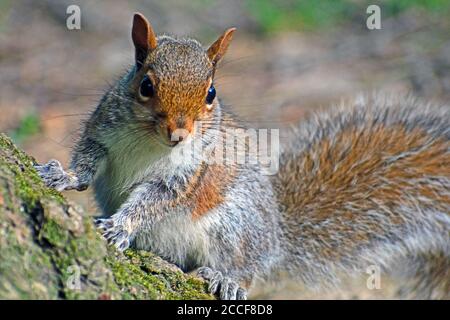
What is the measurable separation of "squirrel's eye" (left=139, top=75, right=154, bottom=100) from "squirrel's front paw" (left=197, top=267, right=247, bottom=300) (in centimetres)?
Answer: 55

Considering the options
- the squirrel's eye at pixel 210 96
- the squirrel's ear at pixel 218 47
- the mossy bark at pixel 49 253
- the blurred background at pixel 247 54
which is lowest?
the mossy bark at pixel 49 253

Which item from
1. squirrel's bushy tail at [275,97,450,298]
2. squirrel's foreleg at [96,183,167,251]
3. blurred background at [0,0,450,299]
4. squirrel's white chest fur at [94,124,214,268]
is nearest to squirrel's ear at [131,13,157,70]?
squirrel's white chest fur at [94,124,214,268]

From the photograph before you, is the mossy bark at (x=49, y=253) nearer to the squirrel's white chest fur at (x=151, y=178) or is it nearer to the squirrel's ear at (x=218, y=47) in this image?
the squirrel's white chest fur at (x=151, y=178)

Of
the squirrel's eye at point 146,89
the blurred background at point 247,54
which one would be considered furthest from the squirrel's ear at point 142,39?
the blurred background at point 247,54

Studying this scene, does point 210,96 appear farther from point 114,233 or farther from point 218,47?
point 114,233

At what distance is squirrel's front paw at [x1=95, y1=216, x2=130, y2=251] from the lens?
6.56ft

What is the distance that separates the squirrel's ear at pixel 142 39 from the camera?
222 cm

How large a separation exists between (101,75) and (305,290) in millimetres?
2455

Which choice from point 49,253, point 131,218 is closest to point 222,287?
point 131,218

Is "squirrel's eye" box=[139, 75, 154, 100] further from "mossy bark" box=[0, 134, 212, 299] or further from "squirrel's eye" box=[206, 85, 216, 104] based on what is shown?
"mossy bark" box=[0, 134, 212, 299]

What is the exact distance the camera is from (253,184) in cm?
248

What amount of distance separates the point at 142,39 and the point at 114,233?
1.97 ft

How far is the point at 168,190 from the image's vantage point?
2.25m

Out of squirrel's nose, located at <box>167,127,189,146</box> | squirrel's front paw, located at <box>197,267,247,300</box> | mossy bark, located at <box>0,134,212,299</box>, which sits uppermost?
squirrel's nose, located at <box>167,127,189,146</box>
